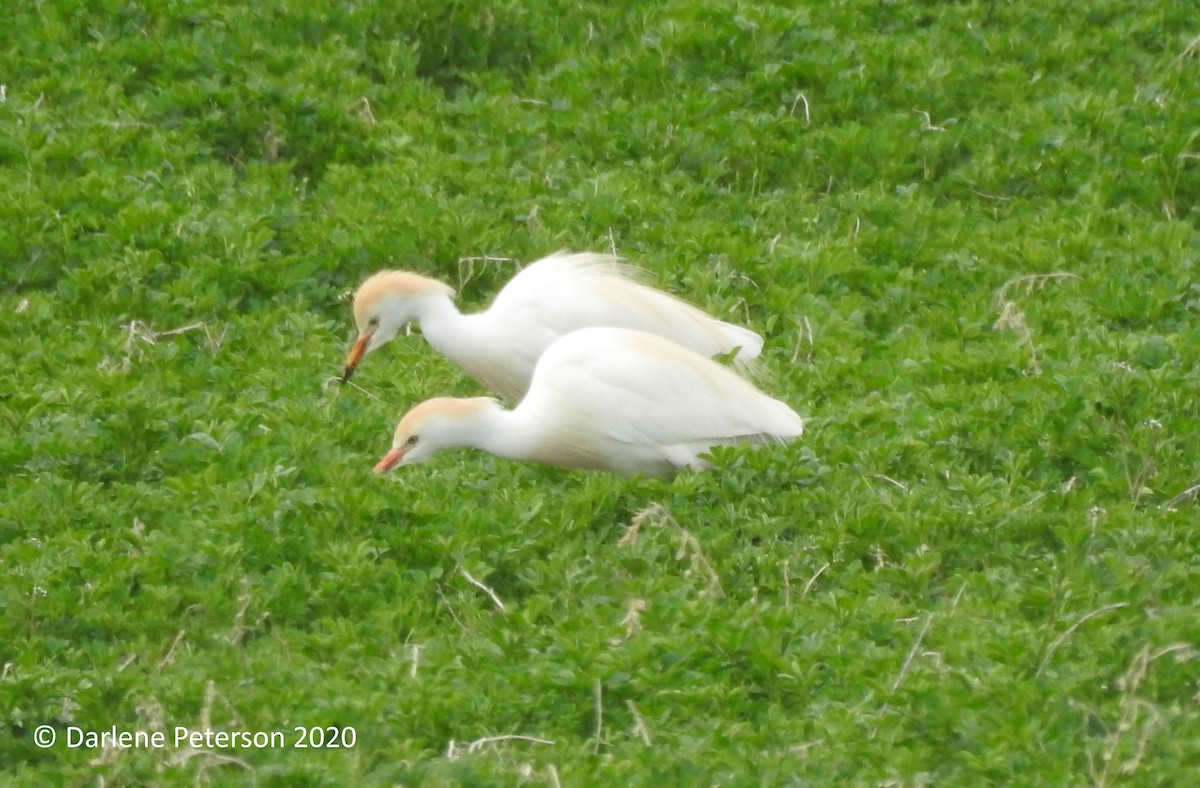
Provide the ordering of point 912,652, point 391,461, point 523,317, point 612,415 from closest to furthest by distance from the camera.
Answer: point 912,652 → point 391,461 → point 612,415 → point 523,317

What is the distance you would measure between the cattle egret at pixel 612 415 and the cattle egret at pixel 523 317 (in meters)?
0.46

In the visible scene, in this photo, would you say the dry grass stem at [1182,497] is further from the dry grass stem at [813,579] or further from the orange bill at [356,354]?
the orange bill at [356,354]

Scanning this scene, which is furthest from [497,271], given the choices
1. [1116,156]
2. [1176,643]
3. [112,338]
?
[1176,643]

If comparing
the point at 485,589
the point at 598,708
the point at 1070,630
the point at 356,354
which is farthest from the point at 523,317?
the point at 1070,630

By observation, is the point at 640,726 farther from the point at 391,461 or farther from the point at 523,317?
the point at 523,317

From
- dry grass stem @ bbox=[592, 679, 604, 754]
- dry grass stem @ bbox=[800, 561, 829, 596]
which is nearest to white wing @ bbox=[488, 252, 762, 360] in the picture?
dry grass stem @ bbox=[800, 561, 829, 596]

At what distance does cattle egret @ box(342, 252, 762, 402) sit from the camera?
7.05m

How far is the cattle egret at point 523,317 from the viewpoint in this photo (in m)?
7.05

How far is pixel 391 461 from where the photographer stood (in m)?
6.25

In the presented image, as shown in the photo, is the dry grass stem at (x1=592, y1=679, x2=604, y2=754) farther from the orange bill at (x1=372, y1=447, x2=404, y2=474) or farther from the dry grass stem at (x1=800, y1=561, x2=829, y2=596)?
the orange bill at (x1=372, y1=447, x2=404, y2=474)

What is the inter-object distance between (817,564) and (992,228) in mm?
3354

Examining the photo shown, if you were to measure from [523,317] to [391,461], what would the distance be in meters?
1.01

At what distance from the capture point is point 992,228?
8586 millimetres

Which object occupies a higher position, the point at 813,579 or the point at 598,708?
the point at 598,708
